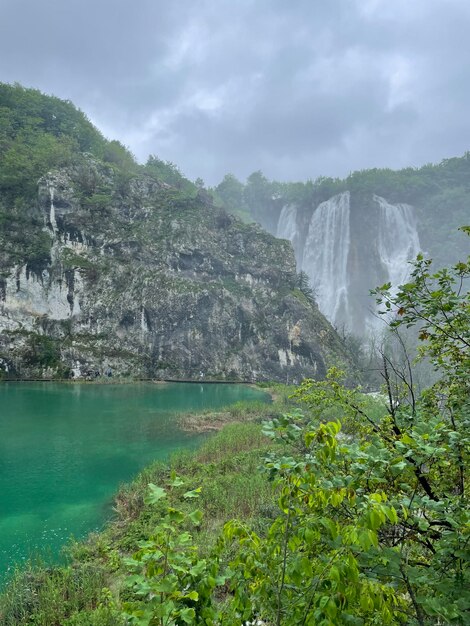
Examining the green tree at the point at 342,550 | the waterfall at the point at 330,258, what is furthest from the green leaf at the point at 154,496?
the waterfall at the point at 330,258

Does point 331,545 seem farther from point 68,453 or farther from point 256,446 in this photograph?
point 68,453

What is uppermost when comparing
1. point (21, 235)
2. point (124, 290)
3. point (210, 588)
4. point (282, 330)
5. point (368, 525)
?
point (21, 235)

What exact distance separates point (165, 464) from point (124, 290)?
45432mm

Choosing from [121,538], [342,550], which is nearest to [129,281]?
[121,538]

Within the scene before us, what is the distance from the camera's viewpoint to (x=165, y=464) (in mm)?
16328

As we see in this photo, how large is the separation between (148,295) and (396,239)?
66.2 m

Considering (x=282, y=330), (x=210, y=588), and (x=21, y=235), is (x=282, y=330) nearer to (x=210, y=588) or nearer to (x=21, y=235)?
(x=21, y=235)

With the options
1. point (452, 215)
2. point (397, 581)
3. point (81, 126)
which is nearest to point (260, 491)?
point (397, 581)

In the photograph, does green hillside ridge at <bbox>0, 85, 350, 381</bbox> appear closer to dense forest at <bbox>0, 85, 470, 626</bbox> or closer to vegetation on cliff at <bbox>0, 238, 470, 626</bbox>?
dense forest at <bbox>0, 85, 470, 626</bbox>

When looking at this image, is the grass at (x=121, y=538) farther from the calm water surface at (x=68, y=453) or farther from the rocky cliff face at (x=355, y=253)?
the rocky cliff face at (x=355, y=253)

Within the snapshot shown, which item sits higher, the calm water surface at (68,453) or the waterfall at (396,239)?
the waterfall at (396,239)

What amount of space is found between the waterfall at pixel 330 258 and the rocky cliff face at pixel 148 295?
25880mm

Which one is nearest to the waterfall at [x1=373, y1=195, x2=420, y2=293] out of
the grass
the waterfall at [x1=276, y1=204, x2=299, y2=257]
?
the waterfall at [x1=276, y1=204, x2=299, y2=257]

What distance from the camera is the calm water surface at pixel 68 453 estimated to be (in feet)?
38.1
